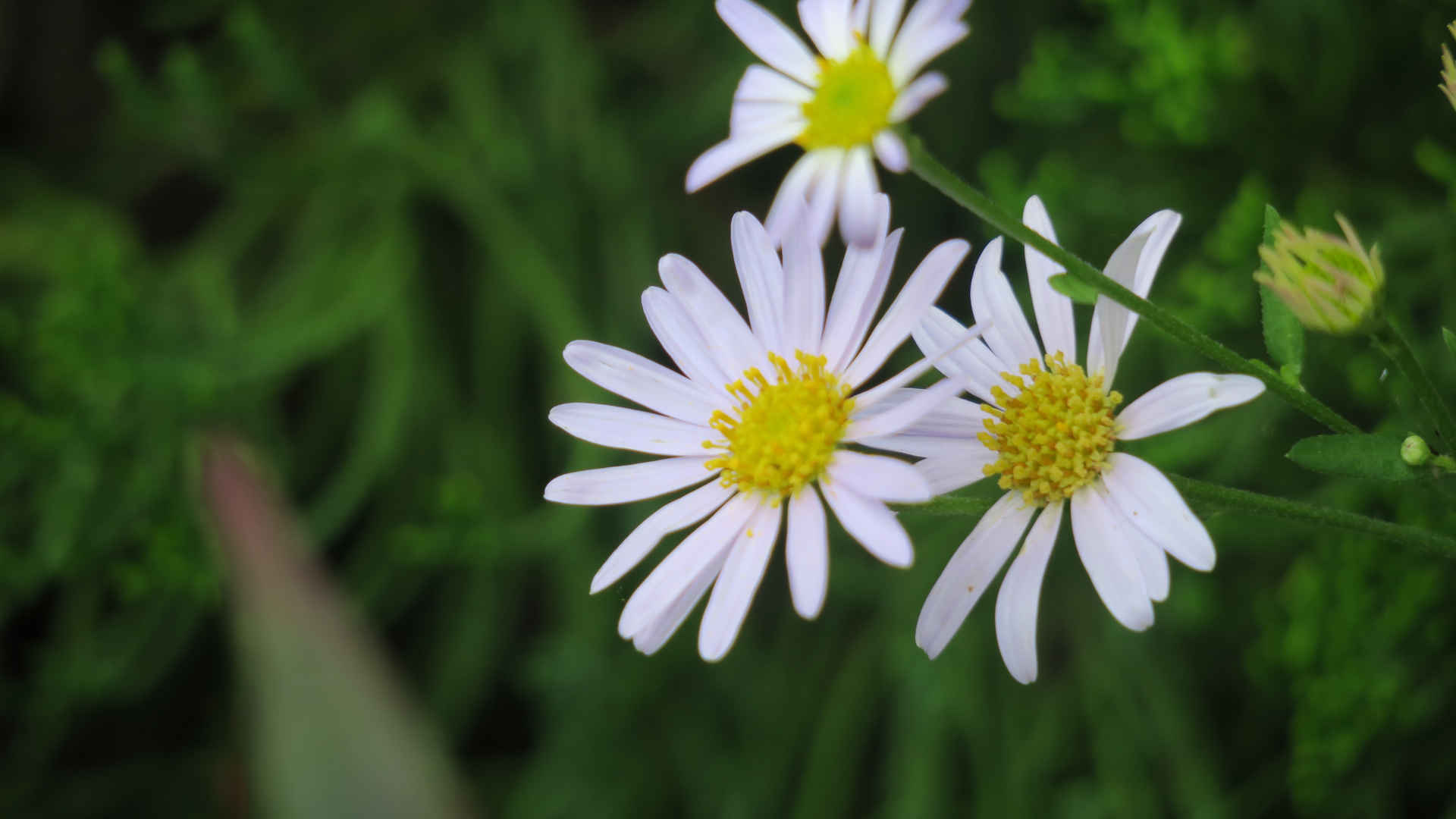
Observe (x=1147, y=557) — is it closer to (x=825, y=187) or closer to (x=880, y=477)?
(x=880, y=477)

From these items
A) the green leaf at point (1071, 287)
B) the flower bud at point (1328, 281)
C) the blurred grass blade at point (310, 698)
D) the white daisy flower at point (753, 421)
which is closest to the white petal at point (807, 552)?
the white daisy flower at point (753, 421)

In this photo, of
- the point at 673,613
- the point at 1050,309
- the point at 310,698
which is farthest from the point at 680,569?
the point at 310,698

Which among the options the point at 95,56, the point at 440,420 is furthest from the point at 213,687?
the point at 95,56

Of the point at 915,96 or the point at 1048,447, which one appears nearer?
the point at 915,96

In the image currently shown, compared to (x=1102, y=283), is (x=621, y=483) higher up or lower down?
lower down

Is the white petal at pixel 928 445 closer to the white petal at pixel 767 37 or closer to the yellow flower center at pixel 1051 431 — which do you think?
the yellow flower center at pixel 1051 431
